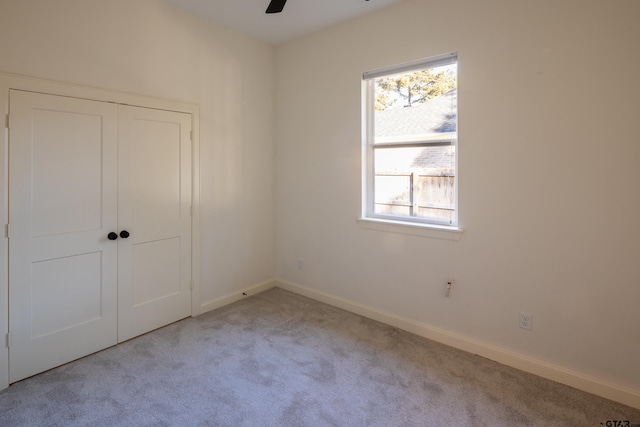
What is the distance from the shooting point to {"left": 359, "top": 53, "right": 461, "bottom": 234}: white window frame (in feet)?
9.16

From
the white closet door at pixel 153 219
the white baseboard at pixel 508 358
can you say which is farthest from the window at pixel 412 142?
the white closet door at pixel 153 219

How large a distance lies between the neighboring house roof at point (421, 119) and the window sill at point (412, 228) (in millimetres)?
795

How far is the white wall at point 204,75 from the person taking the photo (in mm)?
2328

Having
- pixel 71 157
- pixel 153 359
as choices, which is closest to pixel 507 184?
pixel 153 359

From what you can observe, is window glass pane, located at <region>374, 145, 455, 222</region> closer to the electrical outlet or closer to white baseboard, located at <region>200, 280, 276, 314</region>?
the electrical outlet

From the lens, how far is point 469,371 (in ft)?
8.04

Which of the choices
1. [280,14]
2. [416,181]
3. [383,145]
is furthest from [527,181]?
[280,14]

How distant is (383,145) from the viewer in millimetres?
3240

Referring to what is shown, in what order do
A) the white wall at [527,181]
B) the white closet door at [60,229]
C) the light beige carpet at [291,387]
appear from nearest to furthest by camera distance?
the light beige carpet at [291,387], the white wall at [527,181], the white closet door at [60,229]

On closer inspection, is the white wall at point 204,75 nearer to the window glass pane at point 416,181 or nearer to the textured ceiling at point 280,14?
the textured ceiling at point 280,14

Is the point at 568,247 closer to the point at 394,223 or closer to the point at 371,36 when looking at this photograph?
the point at 394,223

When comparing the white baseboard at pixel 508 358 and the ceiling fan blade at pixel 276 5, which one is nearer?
the white baseboard at pixel 508 358

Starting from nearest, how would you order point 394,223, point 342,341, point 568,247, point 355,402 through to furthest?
point 355,402, point 568,247, point 342,341, point 394,223

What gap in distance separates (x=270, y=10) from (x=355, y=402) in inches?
110
